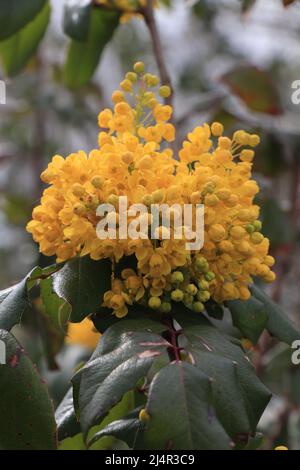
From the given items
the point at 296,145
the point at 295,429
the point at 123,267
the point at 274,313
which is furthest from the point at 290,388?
the point at 123,267

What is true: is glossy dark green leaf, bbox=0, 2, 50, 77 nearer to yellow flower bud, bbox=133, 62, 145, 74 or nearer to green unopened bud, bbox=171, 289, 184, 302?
yellow flower bud, bbox=133, 62, 145, 74

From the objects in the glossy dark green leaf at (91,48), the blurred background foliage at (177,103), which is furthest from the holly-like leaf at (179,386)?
the glossy dark green leaf at (91,48)

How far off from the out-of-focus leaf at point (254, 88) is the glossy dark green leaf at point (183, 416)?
1170 millimetres

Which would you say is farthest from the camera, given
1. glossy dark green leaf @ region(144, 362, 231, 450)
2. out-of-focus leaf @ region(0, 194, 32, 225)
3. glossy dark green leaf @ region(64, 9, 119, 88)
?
out-of-focus leaf @ region(0, 194, 32, 225)

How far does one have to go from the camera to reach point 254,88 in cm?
169

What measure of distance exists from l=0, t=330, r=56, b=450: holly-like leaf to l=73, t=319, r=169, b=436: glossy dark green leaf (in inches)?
1.5

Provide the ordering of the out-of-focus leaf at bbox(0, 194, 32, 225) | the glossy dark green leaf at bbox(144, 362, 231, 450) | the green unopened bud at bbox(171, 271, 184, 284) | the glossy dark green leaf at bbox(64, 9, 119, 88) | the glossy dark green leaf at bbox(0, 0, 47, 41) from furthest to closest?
the out-of-focus leaf at bbox(0, 194, 32, 225) → the glossy dark green leaf at bbox(64, 9, 119, 88) → the glossy dark green leaf at bbox(0, 0, 47, 41) → the green unopened bud at bbox(171, 271, 184, 284) → the glossy dark green leaf at bbox(144, 362, 231, 450)

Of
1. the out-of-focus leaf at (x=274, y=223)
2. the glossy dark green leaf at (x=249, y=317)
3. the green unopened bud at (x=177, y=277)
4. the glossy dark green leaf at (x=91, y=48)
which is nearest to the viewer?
the green unopened bud at (x=177, y=277)

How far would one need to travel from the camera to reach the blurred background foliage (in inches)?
53.8

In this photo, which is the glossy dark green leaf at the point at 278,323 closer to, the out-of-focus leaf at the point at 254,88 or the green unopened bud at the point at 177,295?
the green unopened bud at the point at 177,295

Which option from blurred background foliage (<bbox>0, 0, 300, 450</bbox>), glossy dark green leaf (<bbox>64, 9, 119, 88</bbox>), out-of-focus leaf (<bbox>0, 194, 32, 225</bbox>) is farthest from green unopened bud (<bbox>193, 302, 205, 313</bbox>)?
out-of-focus leaf (<bbox>0, 194, 32, 225</bbox>)

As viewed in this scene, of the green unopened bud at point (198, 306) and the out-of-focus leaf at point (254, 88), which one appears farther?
the out-of-focus leaf at point (254, 88)

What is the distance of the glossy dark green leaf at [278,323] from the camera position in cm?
88
